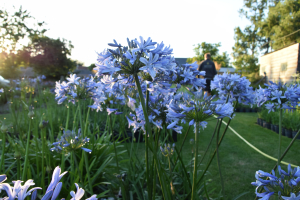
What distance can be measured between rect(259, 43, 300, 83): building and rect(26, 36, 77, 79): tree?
23.4 meters

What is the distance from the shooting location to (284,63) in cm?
1591

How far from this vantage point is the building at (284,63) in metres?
14.1

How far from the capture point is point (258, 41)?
122 ft

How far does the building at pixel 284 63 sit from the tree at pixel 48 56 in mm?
23366

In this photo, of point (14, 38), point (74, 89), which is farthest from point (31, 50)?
point (74, 89)

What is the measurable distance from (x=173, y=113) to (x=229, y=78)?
1144 mm

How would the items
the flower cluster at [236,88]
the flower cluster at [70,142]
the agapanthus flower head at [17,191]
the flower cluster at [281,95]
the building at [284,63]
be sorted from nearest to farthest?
the agapanthus flower head at [17,191] → the flower cluster at [70,142] → the flower cluster at [281,95] → the flower cluster at [236,88] → the building at [284,63]

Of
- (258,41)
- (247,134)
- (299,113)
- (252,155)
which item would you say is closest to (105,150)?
(252,155)

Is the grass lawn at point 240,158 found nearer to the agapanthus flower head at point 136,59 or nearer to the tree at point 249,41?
the agapanthus flower head at point 136,59

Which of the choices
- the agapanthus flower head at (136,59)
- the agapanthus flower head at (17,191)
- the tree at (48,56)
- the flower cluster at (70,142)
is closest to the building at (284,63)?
the agapanthus flower head at (136,59)

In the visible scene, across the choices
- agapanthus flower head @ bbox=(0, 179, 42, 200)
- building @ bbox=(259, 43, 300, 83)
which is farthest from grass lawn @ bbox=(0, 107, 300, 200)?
building @ bbox=(259, 43, 300, 83)

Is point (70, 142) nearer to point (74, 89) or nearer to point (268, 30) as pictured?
point (74, 89)

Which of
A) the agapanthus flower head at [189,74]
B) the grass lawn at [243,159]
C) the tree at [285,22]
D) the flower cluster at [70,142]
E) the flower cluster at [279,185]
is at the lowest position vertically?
the grass lawn at [243,159]

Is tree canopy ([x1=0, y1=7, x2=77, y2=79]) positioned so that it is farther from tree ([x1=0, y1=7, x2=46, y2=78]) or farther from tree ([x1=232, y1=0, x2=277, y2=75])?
tree ([x1=232, y1=0, x2=277, y2=75])
